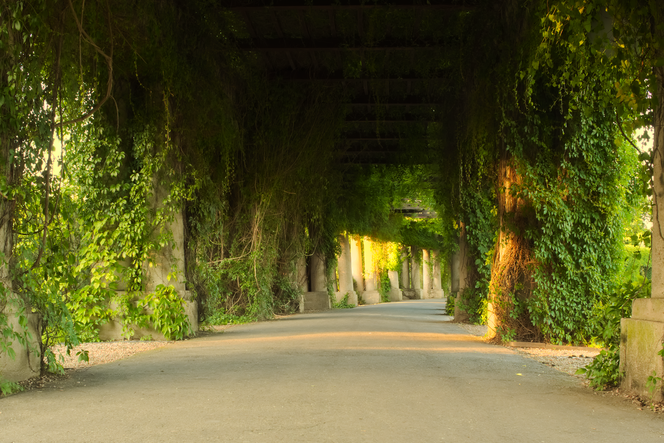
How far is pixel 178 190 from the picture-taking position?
945cm

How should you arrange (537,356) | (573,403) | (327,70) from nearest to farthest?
(573,403), (537,356), (327,70)

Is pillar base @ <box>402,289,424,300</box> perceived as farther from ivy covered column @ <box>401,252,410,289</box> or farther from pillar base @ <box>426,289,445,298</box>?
pillar base @ <box>426,289,445,298</box>

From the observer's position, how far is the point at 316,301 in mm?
21047

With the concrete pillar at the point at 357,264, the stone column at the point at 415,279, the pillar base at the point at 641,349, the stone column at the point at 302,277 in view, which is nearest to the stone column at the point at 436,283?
the stone column at the point at 415,279

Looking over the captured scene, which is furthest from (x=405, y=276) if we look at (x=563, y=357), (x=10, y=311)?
(x=10, y=311)

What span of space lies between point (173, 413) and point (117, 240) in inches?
213

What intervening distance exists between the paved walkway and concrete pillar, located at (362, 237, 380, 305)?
22.8 metres

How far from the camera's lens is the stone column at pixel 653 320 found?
454 centimetres

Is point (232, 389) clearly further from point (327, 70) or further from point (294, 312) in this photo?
point (294, 312)

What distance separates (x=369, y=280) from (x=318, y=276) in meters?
10.2

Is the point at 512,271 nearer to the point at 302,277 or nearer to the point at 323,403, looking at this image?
the point at 323,403

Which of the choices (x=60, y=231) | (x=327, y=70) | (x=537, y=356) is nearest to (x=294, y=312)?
(x=327, y=70)

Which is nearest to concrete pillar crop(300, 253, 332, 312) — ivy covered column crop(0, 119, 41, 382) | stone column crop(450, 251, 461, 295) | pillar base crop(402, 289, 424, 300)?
stone column crop(450, 251, 461, 295)

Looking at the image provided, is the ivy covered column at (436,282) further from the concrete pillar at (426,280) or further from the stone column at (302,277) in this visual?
the stone column at (302,277)
